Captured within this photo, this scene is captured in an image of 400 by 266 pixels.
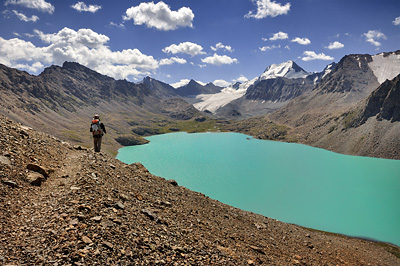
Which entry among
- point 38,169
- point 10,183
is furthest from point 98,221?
point 38,169

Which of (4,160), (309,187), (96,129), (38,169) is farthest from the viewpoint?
(309,187)

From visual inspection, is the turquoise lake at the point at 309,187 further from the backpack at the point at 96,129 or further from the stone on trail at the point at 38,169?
the stone on trail at the point at 38,169

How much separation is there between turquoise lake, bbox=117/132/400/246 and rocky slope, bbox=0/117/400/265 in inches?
1706

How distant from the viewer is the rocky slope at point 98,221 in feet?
34.6

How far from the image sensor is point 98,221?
12.5m

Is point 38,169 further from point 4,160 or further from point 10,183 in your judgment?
point 10,183

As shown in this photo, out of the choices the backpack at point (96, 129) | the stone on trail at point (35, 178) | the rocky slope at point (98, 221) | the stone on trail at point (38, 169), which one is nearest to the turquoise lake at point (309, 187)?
the rocky slope at point (98, 221)

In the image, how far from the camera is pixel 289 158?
5920 inches

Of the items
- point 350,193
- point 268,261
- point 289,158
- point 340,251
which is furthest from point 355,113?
point 268,261

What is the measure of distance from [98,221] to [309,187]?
9059cm

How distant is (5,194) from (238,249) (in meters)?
16.0

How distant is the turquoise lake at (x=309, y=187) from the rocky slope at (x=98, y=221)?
1706 inches

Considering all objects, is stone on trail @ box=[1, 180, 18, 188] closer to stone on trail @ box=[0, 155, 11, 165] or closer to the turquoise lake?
stone on trail @ box=[0, 155, 11, 165]

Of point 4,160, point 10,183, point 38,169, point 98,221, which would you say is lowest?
point 98,221
